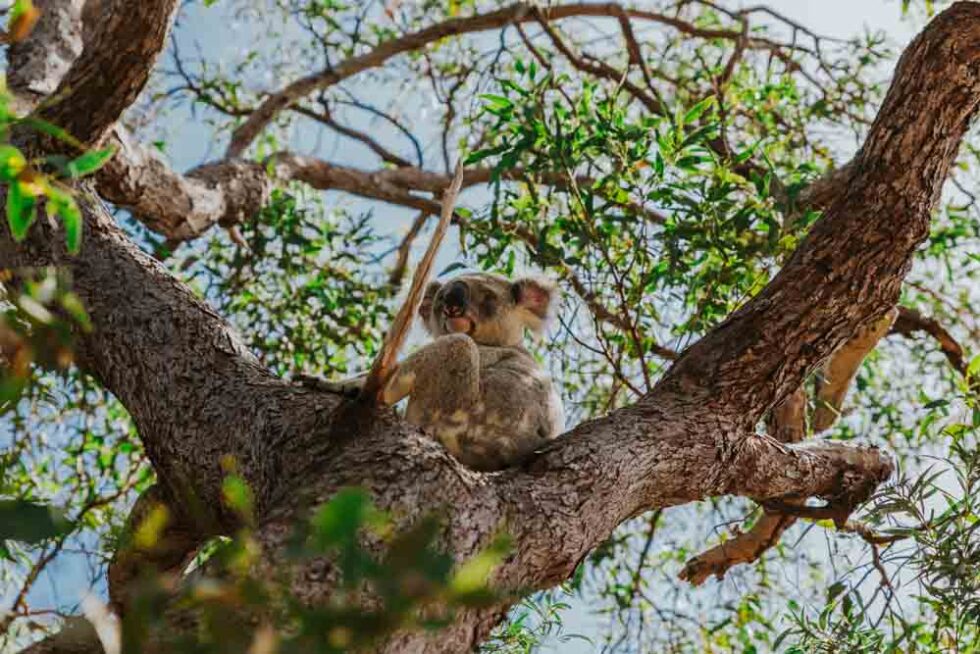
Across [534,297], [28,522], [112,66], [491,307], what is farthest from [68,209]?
[534,297]

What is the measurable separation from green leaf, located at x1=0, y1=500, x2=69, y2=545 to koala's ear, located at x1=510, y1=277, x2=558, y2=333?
362 cm

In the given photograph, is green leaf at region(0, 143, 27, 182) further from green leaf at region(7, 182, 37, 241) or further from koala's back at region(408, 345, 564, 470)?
koala's back at region(408, 345, 564, 470)

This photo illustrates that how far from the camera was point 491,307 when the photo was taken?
4457 millimetres

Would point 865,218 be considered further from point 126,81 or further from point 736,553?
point 126,81

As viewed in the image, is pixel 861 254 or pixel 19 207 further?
pixel 861 254

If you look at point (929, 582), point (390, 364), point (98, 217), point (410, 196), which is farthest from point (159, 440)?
point (410, 196)

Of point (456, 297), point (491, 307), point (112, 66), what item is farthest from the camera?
point (491, 307)

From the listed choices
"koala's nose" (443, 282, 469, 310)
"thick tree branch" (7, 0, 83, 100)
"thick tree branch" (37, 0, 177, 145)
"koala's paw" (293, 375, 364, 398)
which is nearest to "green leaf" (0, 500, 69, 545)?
"koala's paw" (293, 375, 364, 398)

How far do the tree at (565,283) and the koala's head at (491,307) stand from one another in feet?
0.46

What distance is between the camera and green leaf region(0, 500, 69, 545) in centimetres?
93

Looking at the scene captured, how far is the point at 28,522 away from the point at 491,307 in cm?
355

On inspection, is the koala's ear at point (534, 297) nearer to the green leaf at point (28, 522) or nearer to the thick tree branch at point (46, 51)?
the thick tree branch at point (46, 51)

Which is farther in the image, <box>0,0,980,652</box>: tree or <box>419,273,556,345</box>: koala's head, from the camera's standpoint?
<box>419,273,556,345</box>: koala's head

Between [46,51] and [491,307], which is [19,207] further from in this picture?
[46,51]
